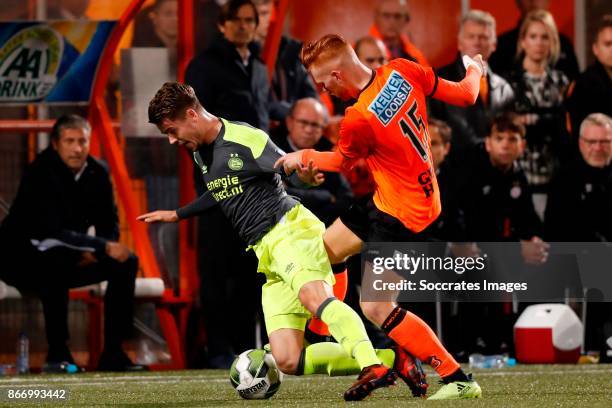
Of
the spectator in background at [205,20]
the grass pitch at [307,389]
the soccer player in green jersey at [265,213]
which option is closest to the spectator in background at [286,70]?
the spectator in background at [205,20]

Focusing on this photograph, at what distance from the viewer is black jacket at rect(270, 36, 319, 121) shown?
1138 cm

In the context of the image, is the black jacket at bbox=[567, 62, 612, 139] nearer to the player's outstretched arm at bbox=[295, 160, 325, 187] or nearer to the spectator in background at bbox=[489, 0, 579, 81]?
the spectator in background at bbox=[489, 0, 579, 81]

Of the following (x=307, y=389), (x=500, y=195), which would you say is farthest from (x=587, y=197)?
(x=307, y=389)

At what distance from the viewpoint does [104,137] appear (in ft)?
36.6

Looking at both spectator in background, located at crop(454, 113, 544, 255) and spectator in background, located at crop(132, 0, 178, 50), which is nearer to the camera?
spectator in background, located at crop(454, 113, 544, 255)

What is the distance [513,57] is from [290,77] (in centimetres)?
169

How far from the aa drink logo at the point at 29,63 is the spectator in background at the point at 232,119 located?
1.18m

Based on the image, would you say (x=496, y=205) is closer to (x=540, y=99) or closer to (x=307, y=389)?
(x=540, y=99)

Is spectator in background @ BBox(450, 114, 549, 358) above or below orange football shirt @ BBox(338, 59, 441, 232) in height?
below

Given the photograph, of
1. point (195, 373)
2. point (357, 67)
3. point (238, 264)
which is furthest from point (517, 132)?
point (357, 67)

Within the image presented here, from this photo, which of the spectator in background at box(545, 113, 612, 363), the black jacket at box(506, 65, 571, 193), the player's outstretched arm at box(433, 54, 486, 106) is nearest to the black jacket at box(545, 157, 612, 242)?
the spectator in background at box(545, 113, 612, 363)

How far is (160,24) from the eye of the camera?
1118cm

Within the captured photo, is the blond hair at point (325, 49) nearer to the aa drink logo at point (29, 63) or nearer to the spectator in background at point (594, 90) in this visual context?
A: the aa drink logo at point (29, 63)

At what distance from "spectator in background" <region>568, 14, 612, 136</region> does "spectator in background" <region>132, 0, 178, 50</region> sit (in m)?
2.96
